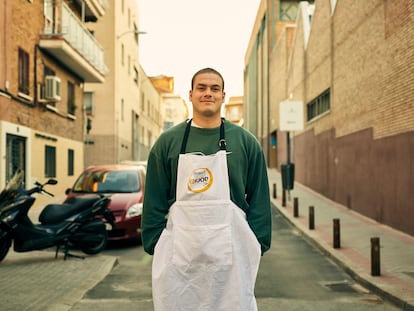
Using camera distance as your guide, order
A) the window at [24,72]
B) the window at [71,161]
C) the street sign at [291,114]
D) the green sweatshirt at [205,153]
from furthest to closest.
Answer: the window at [71,161]
the street sign at [291,114]
the window at [24,72]
the green sweatshirt at [205,153]

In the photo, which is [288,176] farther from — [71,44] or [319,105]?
[71,44]

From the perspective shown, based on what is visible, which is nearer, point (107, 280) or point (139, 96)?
point (107, 280)

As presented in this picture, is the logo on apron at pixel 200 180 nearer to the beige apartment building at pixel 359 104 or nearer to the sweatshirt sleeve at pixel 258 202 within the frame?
the sweatshirt sleeve at pixel 258 202

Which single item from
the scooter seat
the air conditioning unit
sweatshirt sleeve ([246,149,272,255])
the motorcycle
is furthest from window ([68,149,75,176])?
sweatshirt sleeve ([246,149,272,255])

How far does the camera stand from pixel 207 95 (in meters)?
2.92

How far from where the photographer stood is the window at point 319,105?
68.6ft

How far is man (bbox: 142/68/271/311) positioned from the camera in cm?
272

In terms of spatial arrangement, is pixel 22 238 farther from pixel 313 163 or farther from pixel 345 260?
pixel 313 163

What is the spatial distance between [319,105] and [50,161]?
36.7 feet

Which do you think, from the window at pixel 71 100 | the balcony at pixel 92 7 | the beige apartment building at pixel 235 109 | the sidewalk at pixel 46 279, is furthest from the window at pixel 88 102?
the beige apartment building at pixel 235 109

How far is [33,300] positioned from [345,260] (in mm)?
4747

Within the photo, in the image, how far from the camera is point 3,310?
17.5 feet

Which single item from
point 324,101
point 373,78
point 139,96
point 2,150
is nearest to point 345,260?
point 373,78

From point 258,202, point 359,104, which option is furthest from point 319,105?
point 258,202
